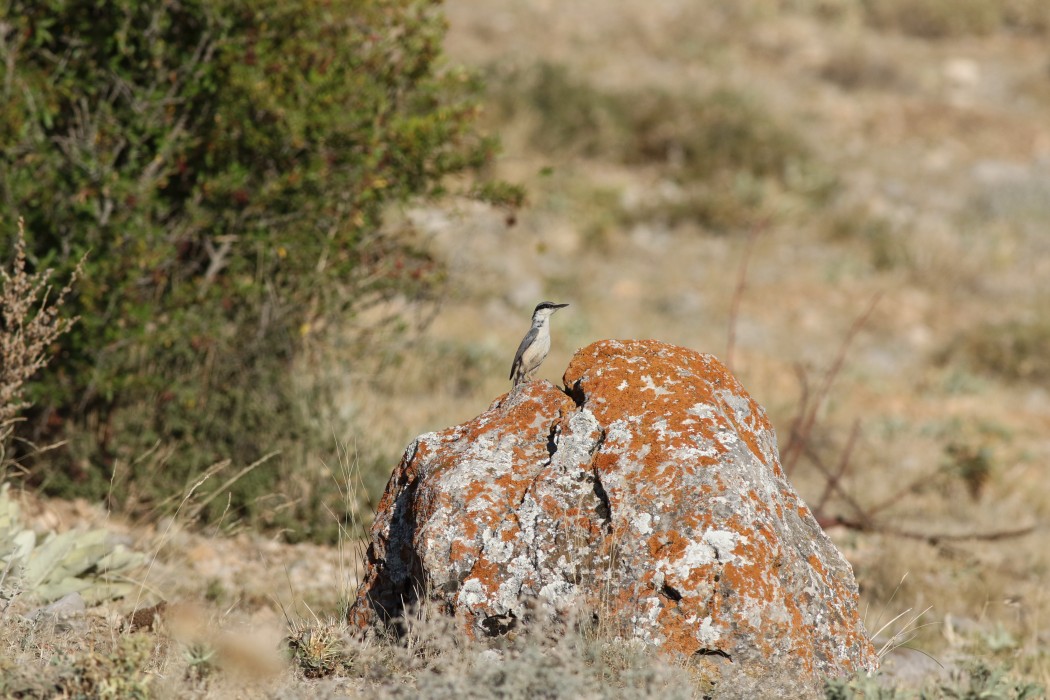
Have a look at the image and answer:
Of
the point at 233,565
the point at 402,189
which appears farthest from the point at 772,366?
the point at 233,565

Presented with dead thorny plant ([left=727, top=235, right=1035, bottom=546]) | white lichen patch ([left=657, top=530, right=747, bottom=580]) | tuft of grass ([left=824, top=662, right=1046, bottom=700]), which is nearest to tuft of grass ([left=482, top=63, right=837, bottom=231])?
dead thorny plant ([left=727, top=235, right=1035, bottom=546])

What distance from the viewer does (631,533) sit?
3107 mm

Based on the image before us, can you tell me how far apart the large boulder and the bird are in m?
0.15

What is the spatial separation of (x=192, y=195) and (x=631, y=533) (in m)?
3.81

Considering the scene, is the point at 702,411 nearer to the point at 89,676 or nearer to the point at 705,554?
the point at 705,554

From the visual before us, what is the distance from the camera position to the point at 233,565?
5.33 meters

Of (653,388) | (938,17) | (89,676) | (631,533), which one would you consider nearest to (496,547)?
(631,533)

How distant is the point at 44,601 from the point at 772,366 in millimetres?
7209

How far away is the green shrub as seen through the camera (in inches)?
214

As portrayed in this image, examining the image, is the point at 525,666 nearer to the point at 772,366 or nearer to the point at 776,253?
the point at 772,366

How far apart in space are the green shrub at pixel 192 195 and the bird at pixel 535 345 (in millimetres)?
2266

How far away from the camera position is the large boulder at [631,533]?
3020 mm

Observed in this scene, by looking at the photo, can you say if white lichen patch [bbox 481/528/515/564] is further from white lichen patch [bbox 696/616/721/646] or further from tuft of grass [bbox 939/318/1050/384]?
tuft of grass [bbox 939/318/1050/384]

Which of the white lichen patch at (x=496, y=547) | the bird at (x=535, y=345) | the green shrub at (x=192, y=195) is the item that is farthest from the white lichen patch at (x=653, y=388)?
the green shrub at (x=192, y=195)
